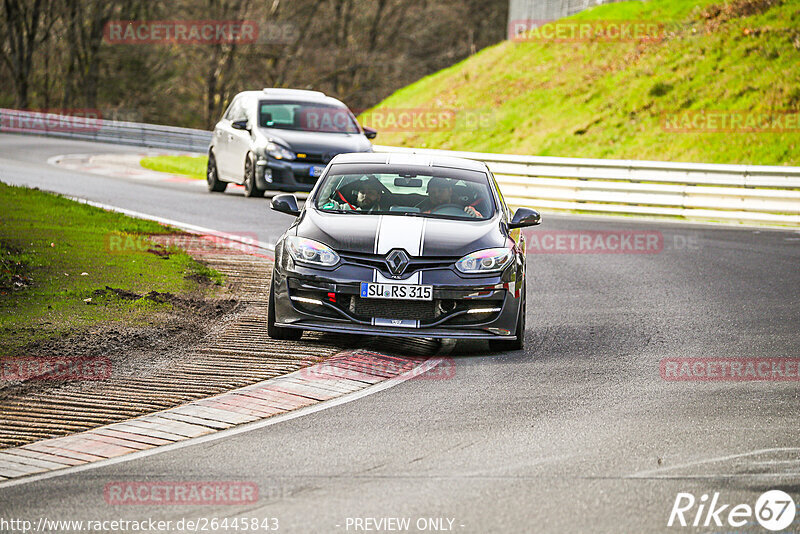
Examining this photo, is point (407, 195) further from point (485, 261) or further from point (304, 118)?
point (304, 118)

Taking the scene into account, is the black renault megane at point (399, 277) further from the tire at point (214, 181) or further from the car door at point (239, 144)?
the tire at point (214, 181)

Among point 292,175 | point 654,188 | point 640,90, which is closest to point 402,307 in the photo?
point 292,175

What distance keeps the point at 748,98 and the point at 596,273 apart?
56.8 feet

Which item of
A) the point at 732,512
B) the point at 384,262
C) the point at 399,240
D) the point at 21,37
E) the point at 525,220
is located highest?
the point at 21,37

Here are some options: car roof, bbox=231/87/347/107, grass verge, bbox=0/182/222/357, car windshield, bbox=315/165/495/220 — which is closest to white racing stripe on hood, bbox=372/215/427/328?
car windshield, bbox=315/165/495/220

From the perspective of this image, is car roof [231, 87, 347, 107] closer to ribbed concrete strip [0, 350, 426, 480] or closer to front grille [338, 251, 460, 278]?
front grille [338, 251, 460, 278]

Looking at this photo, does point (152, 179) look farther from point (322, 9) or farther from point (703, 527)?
point (322, 9)

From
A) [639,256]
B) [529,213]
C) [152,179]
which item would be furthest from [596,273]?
[152,179]

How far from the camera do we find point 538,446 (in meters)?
6.25

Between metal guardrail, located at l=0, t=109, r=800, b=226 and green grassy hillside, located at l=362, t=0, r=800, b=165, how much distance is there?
4.85m

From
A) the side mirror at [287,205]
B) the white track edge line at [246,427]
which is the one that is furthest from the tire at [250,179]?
the white track edge line at [246,427]

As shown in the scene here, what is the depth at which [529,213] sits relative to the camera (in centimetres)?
980

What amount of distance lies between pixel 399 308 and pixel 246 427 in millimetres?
2305

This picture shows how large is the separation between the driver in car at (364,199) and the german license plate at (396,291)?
43.4 inches
